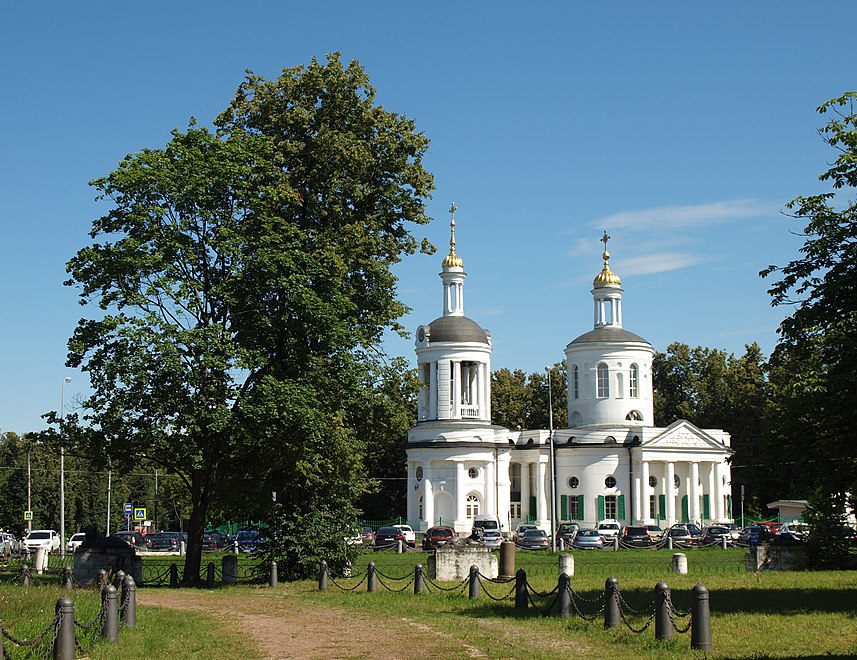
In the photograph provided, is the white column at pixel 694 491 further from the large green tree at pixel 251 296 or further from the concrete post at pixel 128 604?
the concrete post at pixel 128 604

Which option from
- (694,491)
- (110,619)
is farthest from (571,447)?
(110,619)

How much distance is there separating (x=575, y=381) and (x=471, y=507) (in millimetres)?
12773

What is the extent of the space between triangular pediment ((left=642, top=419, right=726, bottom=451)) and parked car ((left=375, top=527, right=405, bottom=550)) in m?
21.4

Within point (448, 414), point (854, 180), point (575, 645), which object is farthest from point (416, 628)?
point (448, 414)

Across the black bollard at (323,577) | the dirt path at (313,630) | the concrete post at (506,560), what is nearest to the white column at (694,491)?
the concrete post at (506,560)

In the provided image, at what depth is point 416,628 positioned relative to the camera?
19531 millimetres

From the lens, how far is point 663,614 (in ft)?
55.8

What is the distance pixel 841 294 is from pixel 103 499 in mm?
71278

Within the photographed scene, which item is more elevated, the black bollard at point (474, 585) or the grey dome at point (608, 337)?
the grey dome at point (608, 337)

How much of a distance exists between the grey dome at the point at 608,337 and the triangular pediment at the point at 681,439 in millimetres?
6398

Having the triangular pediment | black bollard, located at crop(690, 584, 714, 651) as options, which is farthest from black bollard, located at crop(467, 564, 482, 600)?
the triangular pediment

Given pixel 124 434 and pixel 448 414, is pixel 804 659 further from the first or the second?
pixel 448 414

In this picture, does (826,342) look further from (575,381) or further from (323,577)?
(575,381)

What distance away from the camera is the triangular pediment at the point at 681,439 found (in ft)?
250
